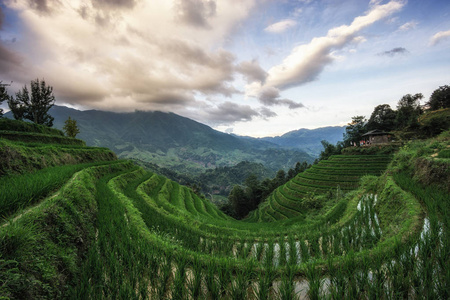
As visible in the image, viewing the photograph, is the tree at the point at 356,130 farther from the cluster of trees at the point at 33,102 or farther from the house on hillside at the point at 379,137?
the cluster of trees at the point at 33,102

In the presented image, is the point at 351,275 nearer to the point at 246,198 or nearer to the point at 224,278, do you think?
the point at 224,278

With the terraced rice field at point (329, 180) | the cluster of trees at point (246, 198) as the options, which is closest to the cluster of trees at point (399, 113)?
the terraced rice field at point (329, 180)

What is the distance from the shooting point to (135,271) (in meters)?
3.42

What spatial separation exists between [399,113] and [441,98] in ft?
30.7

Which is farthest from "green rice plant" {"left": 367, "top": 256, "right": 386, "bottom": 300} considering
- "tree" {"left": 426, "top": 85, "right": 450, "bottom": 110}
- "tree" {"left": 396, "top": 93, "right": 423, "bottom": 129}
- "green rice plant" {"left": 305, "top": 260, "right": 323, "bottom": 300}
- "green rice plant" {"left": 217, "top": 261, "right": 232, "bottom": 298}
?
"tree" {"left": 426, "top": 85, "right": 450, "bottom": 110}

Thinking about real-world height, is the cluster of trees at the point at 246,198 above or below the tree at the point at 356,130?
below

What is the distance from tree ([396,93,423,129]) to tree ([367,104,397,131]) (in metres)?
2.76

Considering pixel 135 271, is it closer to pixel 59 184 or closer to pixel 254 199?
pixel 59 184


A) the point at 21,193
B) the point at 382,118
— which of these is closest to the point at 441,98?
the point at 382,118

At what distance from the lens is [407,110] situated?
47.5 metres

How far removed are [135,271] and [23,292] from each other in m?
1.60

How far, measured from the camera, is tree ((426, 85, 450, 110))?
37625mm

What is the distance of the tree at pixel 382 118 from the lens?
178ft

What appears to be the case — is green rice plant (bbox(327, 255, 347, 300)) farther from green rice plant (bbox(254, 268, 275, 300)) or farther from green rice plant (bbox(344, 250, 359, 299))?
green rice plant (bbox(254, 268, 275, 300))
